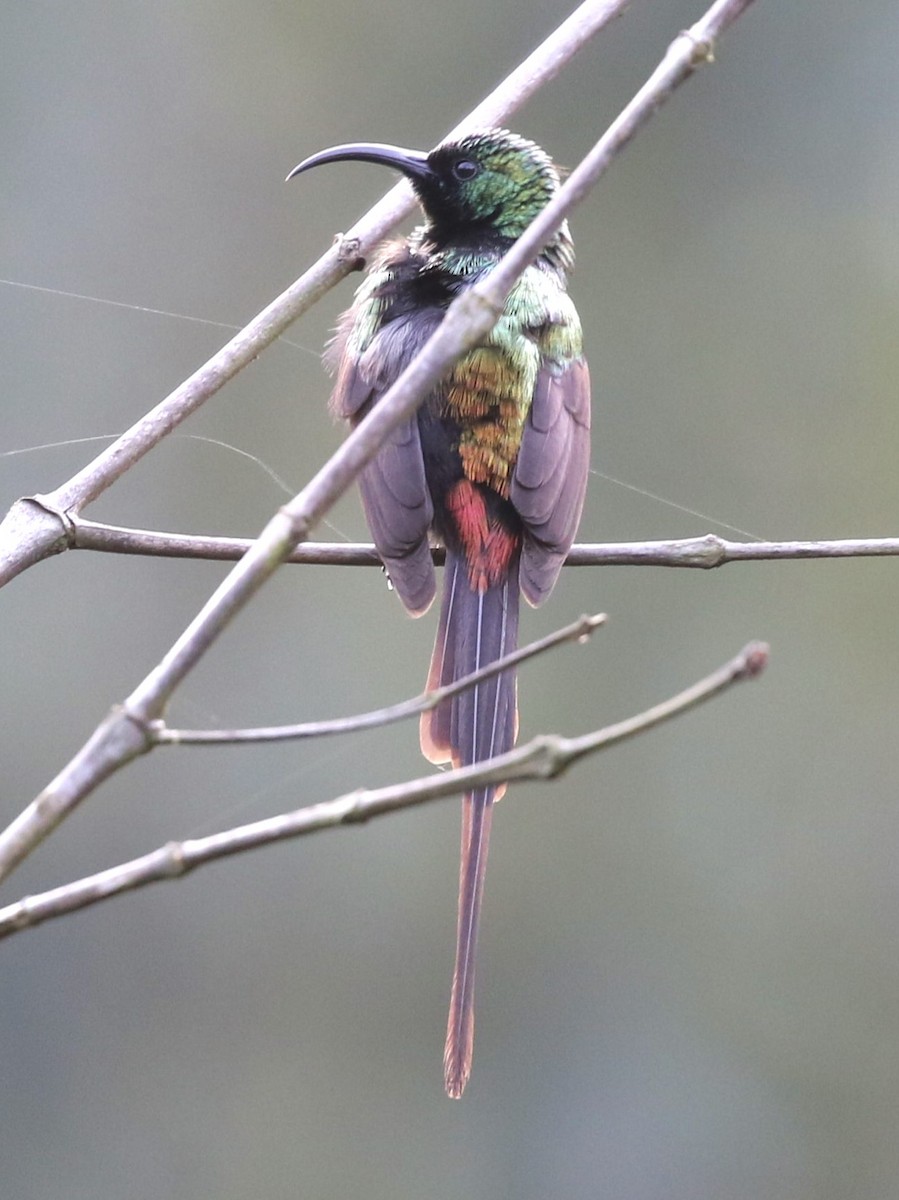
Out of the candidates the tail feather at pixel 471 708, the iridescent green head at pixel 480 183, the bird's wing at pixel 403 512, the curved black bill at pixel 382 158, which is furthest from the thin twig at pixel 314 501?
the iridescent green head at pixel 480 183

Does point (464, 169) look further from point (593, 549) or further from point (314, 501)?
point (314, 501)

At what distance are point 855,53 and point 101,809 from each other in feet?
Answer: 16.6

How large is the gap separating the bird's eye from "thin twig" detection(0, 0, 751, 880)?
1918mm

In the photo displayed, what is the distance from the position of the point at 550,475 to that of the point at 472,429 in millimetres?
173

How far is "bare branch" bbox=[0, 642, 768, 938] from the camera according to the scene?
1147mm

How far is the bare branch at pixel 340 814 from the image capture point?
1147mm

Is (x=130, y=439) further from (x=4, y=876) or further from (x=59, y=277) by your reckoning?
(x=59, y=277)

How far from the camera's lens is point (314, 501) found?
1307mm

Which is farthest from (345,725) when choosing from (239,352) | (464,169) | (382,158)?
(464,169)

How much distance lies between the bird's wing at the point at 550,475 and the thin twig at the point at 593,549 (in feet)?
0.45

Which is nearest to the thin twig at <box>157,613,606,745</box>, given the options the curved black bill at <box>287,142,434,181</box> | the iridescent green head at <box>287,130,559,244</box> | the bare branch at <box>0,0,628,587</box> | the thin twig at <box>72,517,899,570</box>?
the bare branch at <box>0,0,628,587</box>

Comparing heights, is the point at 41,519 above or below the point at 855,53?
below

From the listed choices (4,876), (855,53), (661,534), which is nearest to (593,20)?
(4,876)

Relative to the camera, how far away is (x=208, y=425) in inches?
271
